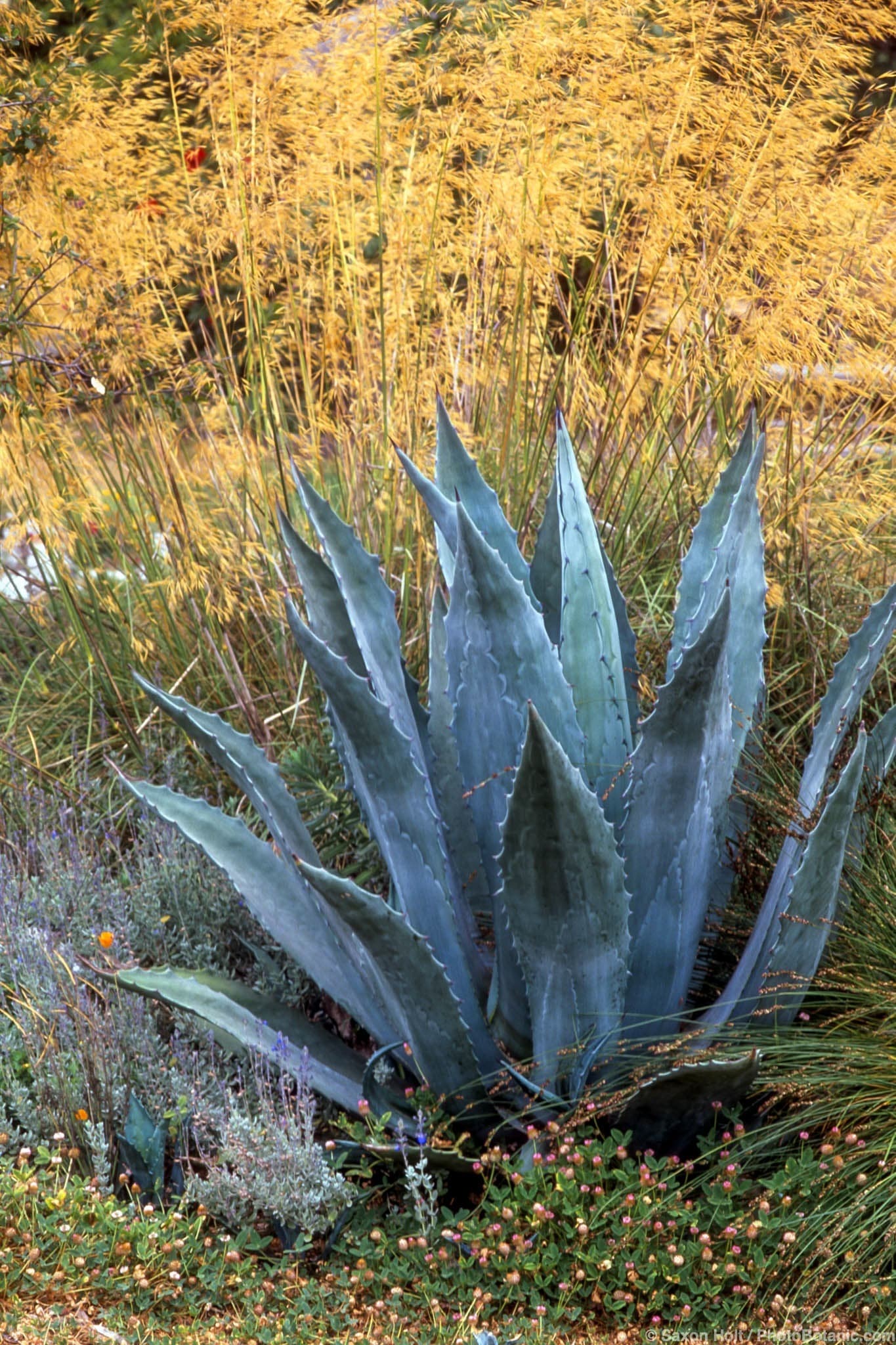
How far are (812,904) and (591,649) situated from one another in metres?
0.57

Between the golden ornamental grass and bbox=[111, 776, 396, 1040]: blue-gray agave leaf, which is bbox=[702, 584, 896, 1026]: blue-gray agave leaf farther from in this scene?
the golden ornamental grass

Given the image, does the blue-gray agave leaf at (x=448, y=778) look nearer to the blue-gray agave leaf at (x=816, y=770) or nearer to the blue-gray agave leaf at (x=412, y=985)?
the blue-gray agave leaf at (x=412, y=985)

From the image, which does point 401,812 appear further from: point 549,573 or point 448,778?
point 549,573

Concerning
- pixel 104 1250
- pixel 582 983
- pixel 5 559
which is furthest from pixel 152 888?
pixel 5 559

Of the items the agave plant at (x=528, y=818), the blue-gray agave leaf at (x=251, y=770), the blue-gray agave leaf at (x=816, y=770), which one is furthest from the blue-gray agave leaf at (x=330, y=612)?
the blue-gray agave leaf at (x=816, y=770)

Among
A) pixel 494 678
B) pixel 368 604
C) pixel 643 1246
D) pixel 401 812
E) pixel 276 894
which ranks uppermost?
pixel 368 604

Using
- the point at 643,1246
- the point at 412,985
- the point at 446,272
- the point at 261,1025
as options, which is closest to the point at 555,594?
the point at 412,985

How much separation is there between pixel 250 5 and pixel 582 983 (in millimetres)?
2653

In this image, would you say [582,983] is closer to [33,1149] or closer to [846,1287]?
[846,1287]

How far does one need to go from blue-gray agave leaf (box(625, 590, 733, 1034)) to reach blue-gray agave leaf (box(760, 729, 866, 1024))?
0.50ft

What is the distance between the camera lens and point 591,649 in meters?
2.29

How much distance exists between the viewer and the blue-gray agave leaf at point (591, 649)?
2.27 meters

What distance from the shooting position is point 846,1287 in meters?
1.98

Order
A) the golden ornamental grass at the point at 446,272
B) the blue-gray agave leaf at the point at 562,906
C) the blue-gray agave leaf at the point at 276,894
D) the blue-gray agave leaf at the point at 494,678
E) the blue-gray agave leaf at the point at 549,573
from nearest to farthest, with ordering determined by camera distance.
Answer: the blue-gray agave leaf at the point at 562,906, the blue-gray agave leaf at the point at 494,678, the blue-gray agave leaf at the point at 276,894, the blue-gray agave leaf at the point at 549,573, the golden ornamental grass at the point at 446,272
